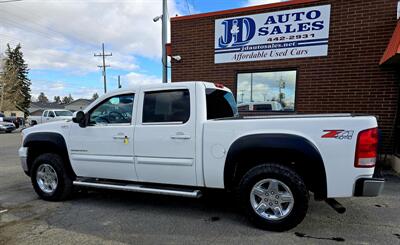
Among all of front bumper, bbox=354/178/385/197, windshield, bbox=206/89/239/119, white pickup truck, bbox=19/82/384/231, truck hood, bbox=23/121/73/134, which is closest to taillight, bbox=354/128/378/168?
white pickup truck, bbox=19/82/384/231

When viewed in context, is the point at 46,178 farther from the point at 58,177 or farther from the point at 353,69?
the point at 353,69

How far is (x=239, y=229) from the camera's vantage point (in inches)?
146

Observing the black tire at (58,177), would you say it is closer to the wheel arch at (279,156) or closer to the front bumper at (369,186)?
the wheel arch at (279,156)

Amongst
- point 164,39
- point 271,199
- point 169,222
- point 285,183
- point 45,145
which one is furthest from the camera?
point 164,39

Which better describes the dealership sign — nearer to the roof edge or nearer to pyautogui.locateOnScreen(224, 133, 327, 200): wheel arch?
the roof edge

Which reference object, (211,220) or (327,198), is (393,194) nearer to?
(327,198)

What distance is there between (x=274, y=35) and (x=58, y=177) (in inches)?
255

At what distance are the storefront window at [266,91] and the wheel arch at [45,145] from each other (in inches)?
213

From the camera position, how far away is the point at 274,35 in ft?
26.2

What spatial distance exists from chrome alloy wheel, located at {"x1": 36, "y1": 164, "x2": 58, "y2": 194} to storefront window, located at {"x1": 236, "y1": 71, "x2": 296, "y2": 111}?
560 centimetres

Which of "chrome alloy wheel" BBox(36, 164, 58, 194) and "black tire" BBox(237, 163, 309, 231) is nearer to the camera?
"black tire" BBox(237, 163, 309, 231)

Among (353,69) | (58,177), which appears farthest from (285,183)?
(353,69)

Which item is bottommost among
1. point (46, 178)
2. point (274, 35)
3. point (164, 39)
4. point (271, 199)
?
point (46, 178)

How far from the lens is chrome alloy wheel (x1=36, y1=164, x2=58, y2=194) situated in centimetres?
499
